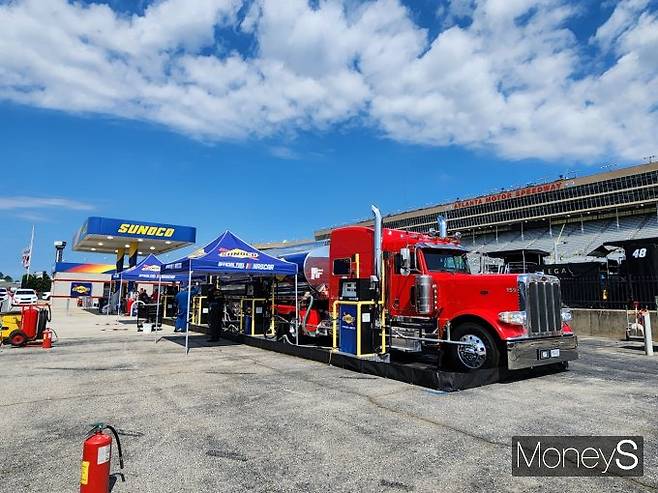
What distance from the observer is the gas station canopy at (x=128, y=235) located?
2831 centimetres

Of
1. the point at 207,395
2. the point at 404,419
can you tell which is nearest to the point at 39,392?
the point at 207,395

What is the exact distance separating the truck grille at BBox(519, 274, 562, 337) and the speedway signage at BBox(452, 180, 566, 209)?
6178 cm

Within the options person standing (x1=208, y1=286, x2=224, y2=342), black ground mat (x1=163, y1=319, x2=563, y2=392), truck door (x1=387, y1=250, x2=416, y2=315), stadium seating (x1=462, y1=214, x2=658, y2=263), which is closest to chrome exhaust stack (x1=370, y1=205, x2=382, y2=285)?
truck door (x1=387, y1=250, x2=416, y2=315)

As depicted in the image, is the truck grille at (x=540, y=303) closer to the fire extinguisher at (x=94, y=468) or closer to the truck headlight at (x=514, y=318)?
the truck headlight at (x=514, y=318)

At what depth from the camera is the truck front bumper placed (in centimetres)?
695

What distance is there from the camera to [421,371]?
23.3 ft

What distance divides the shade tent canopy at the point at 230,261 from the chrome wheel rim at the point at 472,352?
528 cm

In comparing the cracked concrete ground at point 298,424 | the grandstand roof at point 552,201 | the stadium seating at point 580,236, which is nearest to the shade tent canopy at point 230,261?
the cracked concrete ground at point 298,424

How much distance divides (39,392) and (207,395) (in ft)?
8.72

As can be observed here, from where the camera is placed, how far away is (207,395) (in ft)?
21.5

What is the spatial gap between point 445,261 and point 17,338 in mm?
11468

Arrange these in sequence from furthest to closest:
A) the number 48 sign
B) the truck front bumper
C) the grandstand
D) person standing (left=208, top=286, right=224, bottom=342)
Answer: the grandstand → the number 48 sign → person standing (left=208, top=286, right=224, bottom=342) → the truck front bumper

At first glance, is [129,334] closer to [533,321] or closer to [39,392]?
[39,392]

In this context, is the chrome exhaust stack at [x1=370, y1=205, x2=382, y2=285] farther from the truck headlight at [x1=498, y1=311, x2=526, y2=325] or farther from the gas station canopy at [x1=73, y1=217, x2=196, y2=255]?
the gas station canopy at [x1=73, y1=217, x2=196, y2=255]
